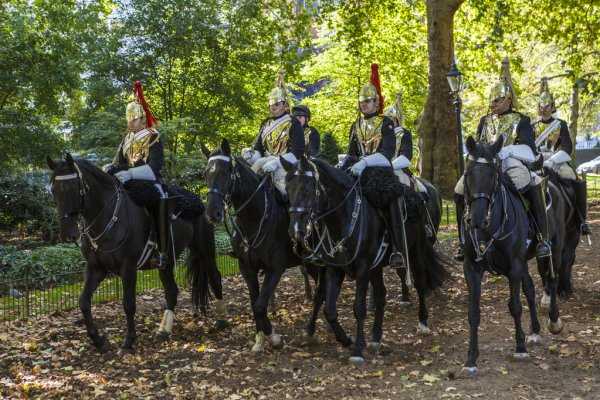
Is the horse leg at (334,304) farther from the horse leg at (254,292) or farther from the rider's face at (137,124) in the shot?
the rider's face at (137,124)

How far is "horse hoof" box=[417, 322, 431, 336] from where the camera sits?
1016 cm

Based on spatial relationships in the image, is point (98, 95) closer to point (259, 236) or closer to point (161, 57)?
point (161, 57)

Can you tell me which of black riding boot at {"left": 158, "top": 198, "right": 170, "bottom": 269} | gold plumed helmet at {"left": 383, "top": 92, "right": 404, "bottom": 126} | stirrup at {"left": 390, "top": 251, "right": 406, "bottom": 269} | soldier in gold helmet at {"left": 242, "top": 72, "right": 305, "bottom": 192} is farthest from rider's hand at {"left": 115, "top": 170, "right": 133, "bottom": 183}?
gold plumed helmet at {"left": 383, "top": 92, "right": 404, "bottom": 126}

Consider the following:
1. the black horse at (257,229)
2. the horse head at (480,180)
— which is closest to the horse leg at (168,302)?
the black horse at (257,229)

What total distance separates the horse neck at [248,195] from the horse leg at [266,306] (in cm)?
80

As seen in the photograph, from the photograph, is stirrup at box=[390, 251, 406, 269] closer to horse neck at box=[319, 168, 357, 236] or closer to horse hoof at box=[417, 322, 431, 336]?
horse neck at box=[319, 168, 357, 236]

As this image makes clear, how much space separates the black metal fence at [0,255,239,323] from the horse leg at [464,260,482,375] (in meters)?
6.74

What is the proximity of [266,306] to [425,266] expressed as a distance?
10.2 feet

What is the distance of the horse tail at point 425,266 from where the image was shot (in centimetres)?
1076

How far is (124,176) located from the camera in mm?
10078

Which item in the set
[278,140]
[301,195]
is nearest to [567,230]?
[278,140]

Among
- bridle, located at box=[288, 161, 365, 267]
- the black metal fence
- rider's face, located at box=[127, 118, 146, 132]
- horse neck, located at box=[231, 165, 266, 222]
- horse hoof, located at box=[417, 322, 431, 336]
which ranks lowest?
horse hoof, located at box=[417, 322, 431, 336]

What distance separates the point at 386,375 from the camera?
8211 mm

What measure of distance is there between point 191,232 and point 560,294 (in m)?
6.45
